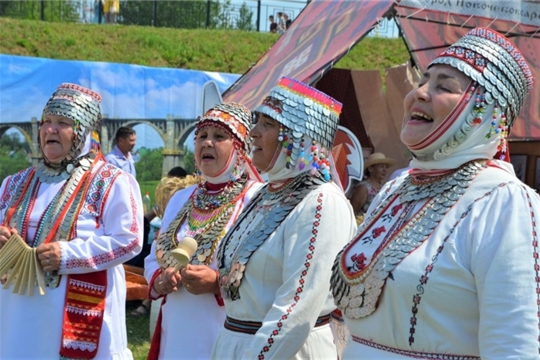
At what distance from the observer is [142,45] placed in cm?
1641

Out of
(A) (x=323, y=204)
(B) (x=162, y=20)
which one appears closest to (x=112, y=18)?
(B) (x=162, y=20)

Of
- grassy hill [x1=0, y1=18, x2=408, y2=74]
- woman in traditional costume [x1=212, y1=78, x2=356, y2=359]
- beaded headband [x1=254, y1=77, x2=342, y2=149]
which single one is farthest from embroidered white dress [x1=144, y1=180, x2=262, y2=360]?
grassy hill [x1=0, y1=18, x2=408, y2=74]

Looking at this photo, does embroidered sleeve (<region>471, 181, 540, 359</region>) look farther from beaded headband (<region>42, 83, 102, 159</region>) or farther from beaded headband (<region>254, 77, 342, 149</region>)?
beaded headband (<region>42, 83, 102, 159</region>)

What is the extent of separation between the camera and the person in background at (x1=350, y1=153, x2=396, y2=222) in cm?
727

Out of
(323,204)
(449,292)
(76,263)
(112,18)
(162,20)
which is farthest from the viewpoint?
(162,20)

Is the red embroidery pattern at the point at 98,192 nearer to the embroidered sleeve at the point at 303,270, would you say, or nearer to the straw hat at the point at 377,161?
the embroidered sleeve at the point at 303,270

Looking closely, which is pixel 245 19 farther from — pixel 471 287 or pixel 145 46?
pixel 471 287

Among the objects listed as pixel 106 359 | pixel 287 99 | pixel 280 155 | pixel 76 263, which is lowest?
pixel 106 359

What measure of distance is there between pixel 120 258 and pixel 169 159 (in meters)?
8.83

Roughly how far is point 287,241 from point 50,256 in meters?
1.57

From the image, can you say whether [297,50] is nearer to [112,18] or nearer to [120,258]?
[120,258]

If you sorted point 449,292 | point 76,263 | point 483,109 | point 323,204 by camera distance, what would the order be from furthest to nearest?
point 76,263, point 323,204, point 483,109, point 449,292

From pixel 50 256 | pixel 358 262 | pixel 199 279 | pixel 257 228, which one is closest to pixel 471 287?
pixel 358 262

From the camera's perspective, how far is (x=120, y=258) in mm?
4078
